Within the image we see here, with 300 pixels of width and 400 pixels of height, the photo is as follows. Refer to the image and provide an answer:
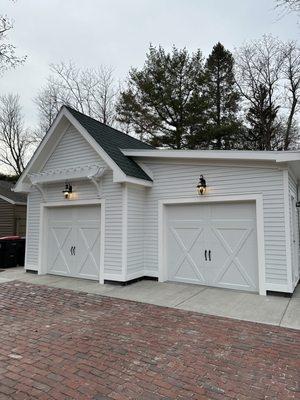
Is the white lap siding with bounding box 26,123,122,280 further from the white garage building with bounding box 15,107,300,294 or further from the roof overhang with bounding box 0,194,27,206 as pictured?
the roof overhang with bounding box 0,194,27,206

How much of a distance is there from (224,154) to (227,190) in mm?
878

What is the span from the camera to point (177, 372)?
3.34 meters

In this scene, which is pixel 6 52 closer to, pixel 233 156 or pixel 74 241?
pixel 74 241

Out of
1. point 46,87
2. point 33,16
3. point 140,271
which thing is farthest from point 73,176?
point 46,87

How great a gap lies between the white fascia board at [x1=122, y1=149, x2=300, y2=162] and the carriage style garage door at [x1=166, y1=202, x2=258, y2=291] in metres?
1.15

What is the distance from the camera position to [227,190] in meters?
7.17

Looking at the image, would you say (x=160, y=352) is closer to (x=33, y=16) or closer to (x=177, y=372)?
(x=177, y=372)

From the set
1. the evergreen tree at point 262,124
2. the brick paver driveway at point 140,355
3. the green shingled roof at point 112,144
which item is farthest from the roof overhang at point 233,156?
the evergreen tree at point 262,124

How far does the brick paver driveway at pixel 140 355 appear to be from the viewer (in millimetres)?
3008

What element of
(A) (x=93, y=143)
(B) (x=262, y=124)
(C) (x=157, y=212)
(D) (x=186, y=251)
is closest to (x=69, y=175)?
(A) (x=93, y=143)

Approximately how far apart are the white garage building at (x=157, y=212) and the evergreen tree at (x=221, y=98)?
34.3ft

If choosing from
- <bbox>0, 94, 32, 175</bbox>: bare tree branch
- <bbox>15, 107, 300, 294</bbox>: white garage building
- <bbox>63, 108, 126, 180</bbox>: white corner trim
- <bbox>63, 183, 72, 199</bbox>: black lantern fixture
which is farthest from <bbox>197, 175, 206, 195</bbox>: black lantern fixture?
<bbox>0, 94, 32, 175</bbox>: bare tree branch

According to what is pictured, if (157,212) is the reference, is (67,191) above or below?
above

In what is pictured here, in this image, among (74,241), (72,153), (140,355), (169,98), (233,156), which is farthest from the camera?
(169,98)
